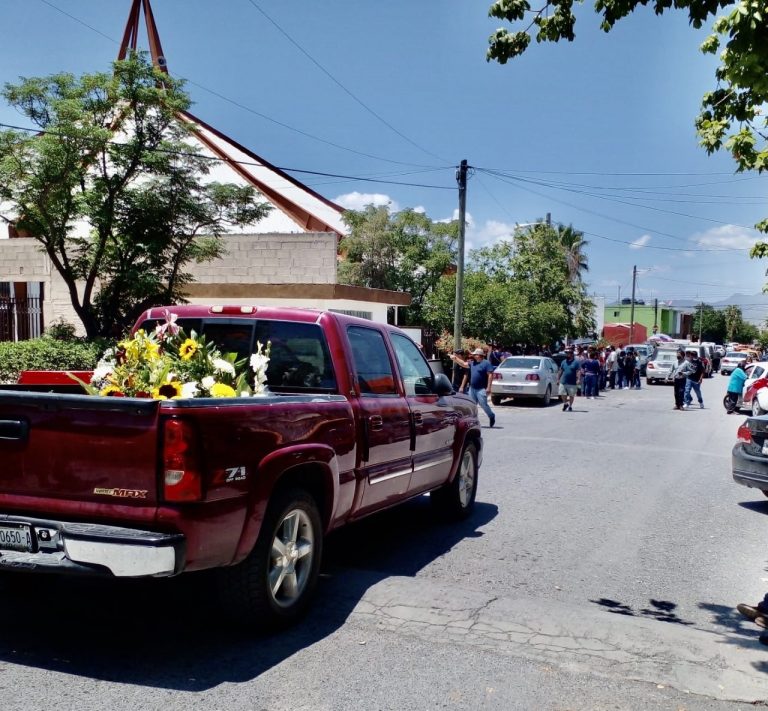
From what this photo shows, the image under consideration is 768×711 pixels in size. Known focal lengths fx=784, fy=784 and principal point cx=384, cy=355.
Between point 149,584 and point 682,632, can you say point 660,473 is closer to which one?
point 682,632

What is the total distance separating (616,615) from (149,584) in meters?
3.05

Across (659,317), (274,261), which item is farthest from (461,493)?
(659,317)

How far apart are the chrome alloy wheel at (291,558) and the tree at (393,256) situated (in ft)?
101

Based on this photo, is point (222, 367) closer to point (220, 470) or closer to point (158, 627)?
point (220, 470)

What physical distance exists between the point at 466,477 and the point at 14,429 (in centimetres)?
465

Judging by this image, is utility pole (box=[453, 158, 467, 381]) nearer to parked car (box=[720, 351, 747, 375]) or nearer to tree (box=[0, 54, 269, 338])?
tree (box=[0, 54, 269, 338])

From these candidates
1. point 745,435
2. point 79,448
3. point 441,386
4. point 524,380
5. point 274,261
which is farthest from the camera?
point 524,380

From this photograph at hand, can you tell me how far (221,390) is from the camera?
4.47 metres

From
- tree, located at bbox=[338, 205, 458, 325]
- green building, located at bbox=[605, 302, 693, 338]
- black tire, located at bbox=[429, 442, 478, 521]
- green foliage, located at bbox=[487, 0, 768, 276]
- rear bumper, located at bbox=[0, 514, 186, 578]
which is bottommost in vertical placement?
black tire, located at bbox=[429, 442, 478, 521]

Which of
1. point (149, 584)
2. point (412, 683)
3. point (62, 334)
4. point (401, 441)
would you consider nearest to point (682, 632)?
point (412, 683)

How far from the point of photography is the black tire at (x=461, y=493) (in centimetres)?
735

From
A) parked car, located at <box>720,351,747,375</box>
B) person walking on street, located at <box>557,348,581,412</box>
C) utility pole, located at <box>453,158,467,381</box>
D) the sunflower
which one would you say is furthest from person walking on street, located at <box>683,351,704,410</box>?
parked car, located at <box>720,351,747,375</box>

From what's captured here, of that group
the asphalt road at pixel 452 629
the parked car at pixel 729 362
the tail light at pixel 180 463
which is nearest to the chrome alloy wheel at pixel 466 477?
the asphalt road at pixel 452 629

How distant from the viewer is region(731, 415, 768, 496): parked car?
8.21 m
